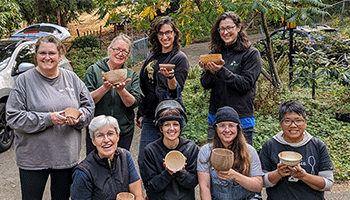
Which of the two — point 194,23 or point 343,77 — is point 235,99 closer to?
point 343,77

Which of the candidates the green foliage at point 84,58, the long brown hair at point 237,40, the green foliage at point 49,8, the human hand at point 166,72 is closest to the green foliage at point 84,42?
the green foliage at point 84,58

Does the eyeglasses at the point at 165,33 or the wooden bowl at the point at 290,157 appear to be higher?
the eyeglasses at the point at 165,33

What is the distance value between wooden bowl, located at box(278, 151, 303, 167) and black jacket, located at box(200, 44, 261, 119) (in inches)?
22.4

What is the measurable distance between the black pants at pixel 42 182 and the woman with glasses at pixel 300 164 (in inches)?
65.4

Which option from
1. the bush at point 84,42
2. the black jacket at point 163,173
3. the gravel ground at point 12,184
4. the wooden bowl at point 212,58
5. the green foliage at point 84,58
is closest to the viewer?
the black jacket at point 163,173

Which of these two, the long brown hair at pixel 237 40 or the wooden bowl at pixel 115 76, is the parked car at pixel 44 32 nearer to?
the wooden bowl at pixel 115 76

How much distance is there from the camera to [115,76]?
2984mm

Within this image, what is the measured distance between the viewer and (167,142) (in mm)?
2961

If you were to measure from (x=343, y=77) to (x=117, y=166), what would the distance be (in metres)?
3.67

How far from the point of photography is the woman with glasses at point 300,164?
9.14 feet

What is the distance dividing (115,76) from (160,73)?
46cm

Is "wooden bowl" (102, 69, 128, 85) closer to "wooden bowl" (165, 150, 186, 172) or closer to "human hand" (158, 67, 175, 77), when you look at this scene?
"human hand" (158, 67, 175, 77)

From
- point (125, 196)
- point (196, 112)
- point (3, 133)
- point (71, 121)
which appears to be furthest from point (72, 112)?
point (196, 112)

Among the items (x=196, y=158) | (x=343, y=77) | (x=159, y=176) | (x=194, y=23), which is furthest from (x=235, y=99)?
(x=194, y=23)
